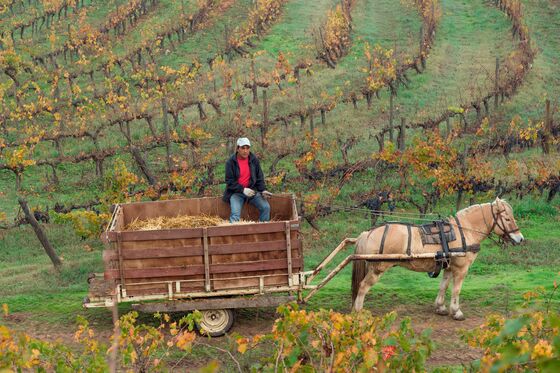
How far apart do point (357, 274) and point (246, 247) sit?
187cm

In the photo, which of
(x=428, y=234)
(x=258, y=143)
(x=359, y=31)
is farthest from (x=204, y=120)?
(x=428, y=234)

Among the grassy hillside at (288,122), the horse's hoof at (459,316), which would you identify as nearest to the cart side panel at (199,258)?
the grassy hillside at (288,122)

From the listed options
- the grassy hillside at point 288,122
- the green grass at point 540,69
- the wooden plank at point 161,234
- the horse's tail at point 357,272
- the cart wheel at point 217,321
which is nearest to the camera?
the wooden plank at point 161,234

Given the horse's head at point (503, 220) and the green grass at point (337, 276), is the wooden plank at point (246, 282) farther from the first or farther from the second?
the horse's head at point (503, 220)

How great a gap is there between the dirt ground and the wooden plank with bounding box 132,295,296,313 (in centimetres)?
19

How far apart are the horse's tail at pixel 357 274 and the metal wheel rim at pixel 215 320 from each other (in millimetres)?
1931

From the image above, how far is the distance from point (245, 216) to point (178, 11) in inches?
1152

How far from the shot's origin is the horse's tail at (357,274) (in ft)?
35.8

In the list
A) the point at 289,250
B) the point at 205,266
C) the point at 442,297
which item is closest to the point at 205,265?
the point at 205,266

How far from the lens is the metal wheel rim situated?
10.5 m

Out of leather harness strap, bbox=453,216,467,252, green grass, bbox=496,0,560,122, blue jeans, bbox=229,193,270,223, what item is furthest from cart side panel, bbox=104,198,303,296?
green grass, bbox=496,0,560,122

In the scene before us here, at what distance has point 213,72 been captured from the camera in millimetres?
31281

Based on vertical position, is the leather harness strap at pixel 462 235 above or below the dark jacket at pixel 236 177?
below

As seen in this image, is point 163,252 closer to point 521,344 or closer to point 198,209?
point 198,209
